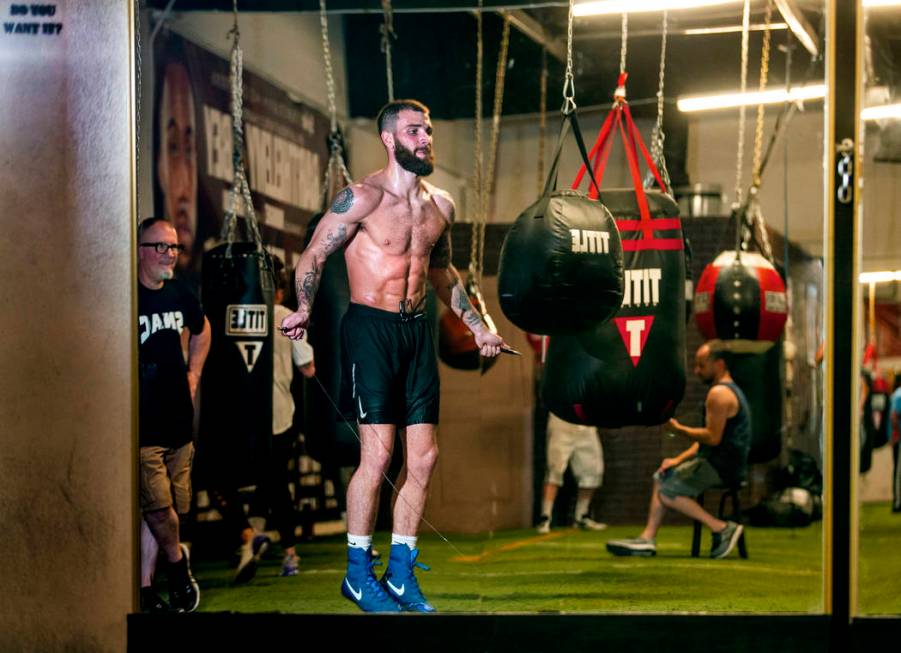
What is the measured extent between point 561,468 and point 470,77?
5.33 ft

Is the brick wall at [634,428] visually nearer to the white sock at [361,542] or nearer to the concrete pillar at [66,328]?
the white sock at [361,542]

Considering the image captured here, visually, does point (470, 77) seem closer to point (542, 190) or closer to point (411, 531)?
point (542, 190)

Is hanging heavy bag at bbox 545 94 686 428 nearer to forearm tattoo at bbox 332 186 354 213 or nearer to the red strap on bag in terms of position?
the red strap on bag

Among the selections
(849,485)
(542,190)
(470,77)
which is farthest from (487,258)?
(849,485)

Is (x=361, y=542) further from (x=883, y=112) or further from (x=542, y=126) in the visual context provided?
(x=883, y=112)

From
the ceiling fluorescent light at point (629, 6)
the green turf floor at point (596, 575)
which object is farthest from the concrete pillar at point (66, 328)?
the ceiling fluorescent light at point (629, 6)

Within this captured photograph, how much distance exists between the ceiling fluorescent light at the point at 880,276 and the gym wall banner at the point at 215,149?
7.08 feet

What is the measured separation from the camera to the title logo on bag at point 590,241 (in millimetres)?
4594

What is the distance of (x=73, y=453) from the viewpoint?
4.91 m

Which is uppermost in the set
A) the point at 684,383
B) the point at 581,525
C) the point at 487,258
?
the point at 487,258

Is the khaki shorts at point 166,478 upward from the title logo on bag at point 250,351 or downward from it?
downward

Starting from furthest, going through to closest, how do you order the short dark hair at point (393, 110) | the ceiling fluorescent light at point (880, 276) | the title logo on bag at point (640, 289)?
the short dark hair at point (393, 110)
the title logo on bag at point (640, 289)
the ceiling fluorescent light at point (880, 276)

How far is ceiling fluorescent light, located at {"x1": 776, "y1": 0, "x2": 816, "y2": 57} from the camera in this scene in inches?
188

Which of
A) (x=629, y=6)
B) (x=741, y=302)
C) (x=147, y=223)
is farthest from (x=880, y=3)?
(x=147, y=223)
